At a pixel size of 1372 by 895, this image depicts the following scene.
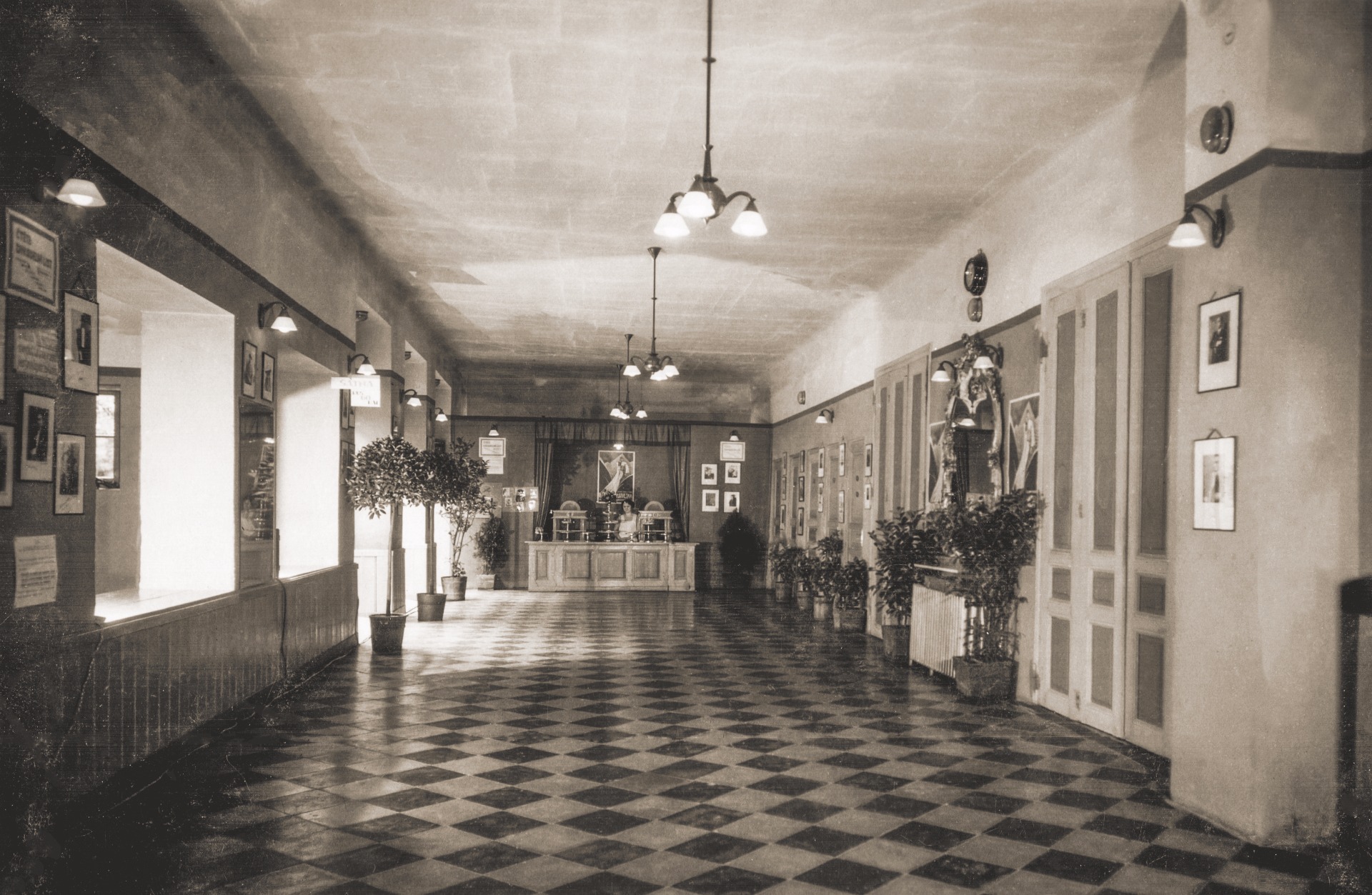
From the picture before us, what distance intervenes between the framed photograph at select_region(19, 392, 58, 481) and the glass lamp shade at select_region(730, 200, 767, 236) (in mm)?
3246

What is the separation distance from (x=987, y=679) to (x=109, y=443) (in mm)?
7827

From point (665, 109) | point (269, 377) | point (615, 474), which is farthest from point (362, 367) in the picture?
point (615, 474)

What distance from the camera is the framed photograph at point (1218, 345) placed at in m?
4.21

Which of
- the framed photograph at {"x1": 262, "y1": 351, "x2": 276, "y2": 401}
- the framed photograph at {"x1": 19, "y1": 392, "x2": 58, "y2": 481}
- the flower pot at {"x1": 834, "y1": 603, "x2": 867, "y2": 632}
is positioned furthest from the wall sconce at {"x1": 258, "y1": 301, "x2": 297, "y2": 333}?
the flower pot at {"x1": 834, "y1": 603, "x2": 867, "y2": 632}

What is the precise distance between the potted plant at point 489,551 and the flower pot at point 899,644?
29.4 ft

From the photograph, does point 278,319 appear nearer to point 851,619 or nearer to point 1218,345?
point 1218,345

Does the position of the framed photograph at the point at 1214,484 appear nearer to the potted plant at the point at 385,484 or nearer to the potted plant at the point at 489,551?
the potted plant at the point at 385,484

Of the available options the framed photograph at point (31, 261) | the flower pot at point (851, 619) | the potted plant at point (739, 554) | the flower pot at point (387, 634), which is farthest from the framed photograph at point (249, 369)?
the potted plant at point (739, 554)

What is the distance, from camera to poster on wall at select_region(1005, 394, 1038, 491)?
6855 millimetres

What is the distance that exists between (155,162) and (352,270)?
4.19m

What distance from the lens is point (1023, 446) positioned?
23.1ft

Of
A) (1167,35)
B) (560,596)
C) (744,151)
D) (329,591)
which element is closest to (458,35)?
(744,151)

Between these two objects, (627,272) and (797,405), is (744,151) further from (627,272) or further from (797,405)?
(797,405)

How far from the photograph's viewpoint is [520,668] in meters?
8.06
